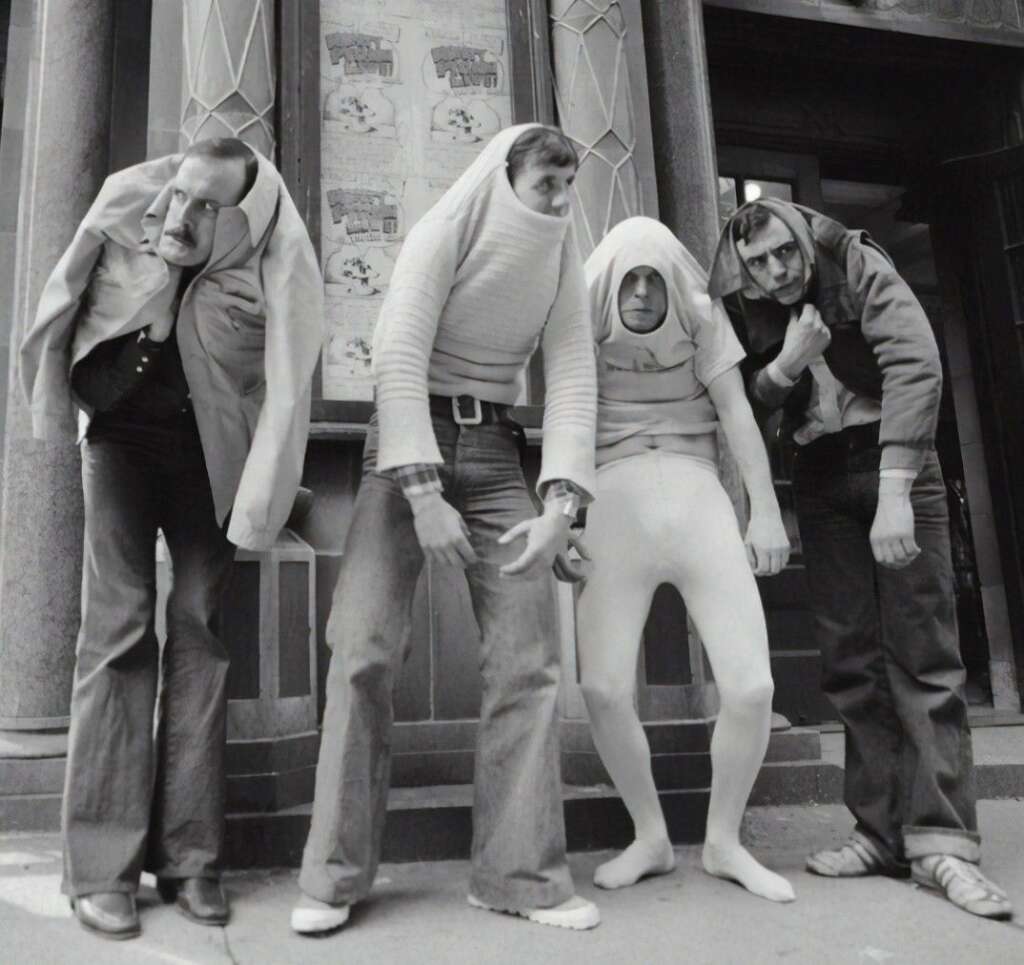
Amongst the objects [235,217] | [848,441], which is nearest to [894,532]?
[848,441]

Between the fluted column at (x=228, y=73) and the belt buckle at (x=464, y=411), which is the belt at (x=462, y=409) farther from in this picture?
the fluted column at (x=228, y=73)

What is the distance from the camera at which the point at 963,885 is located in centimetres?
235

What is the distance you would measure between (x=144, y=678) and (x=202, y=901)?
59 centimetres

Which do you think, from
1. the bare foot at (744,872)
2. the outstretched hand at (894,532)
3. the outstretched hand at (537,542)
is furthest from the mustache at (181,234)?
the bare foot at (744,872)

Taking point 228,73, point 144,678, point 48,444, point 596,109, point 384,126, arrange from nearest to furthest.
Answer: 1. point 144,678
2. point 228,73
3. point 48,444
4. point 384,126
5. point 596,109

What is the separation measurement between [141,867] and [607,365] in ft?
6.34

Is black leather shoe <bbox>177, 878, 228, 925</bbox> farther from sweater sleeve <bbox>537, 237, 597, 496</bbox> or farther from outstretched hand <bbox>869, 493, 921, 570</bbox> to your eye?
outstretched hand <bbox>869, 493, 921, 570</bbox>

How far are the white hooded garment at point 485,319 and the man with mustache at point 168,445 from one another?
0.28m

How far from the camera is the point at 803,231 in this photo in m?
2.71

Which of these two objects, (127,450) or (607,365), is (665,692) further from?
(127,450)

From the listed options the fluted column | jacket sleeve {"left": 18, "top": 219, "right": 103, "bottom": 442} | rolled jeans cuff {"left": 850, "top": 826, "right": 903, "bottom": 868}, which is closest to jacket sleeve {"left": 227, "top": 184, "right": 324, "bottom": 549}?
jacket sleeve {"left": 18, "top": 219, "right": 103, "bottom": 442}

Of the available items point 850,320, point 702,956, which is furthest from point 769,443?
point 702,956

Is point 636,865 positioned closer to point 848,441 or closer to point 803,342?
point 848,441

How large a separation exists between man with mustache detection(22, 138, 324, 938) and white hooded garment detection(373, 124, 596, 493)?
0.28m
